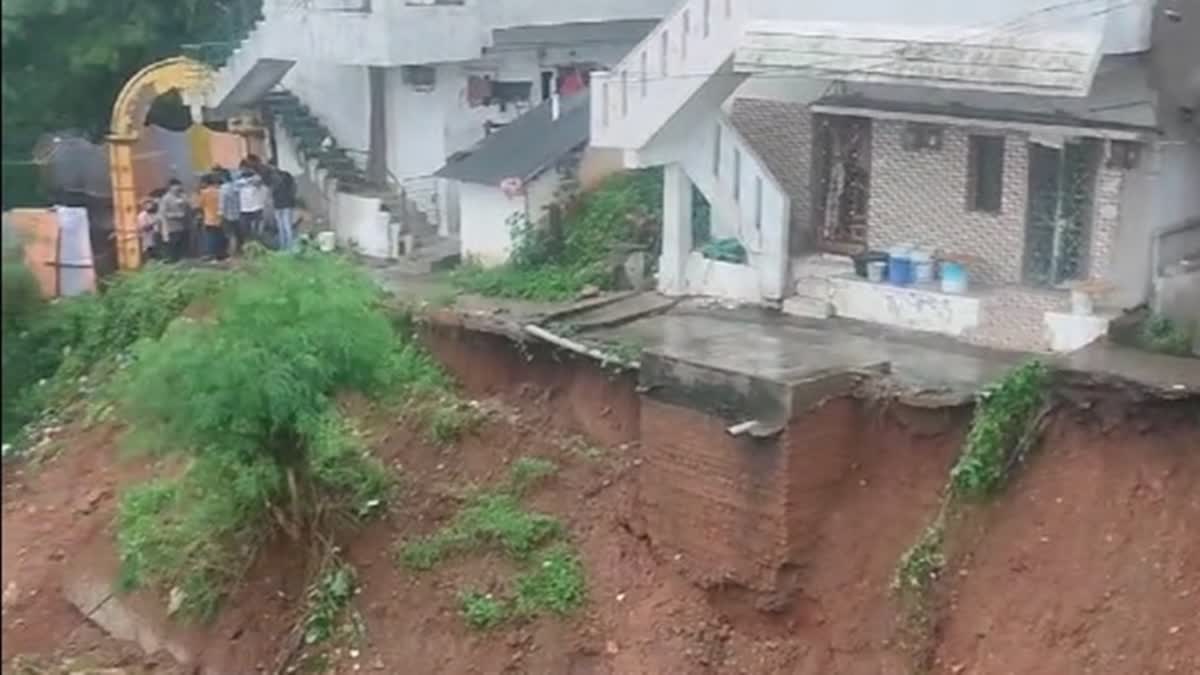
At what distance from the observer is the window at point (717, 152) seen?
18094 mm

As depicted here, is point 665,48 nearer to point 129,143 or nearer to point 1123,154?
point 1123,154

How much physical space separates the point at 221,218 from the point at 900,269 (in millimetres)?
8754

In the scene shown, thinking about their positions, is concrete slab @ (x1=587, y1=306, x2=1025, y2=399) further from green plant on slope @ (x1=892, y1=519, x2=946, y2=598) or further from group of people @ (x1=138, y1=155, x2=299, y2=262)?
group of people @ (x1=138, y1=155, x2=299, y2=262)

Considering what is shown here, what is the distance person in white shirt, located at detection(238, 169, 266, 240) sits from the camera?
21578 millimetres

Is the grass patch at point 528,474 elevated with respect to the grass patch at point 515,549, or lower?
elevated

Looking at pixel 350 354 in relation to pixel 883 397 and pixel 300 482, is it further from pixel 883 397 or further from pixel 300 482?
pixel 883 397

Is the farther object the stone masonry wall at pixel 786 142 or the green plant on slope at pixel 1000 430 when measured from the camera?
the stone masonry wall at pixel 786 142

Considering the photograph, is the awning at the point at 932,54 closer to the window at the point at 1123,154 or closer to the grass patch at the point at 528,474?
the window at the point at 1123,154

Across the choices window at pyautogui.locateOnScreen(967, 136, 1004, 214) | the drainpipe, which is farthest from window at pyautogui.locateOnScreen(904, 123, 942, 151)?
the drainpipe

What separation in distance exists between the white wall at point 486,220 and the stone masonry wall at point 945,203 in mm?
4267

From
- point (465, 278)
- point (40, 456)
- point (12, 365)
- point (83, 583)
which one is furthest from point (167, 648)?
point (12, 365)

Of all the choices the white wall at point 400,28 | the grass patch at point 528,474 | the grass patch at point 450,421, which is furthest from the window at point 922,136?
the white wall at point 400,28

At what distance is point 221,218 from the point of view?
2172 cm

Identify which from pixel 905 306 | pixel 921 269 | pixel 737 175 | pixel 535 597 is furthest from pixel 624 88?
pixel 535 597
